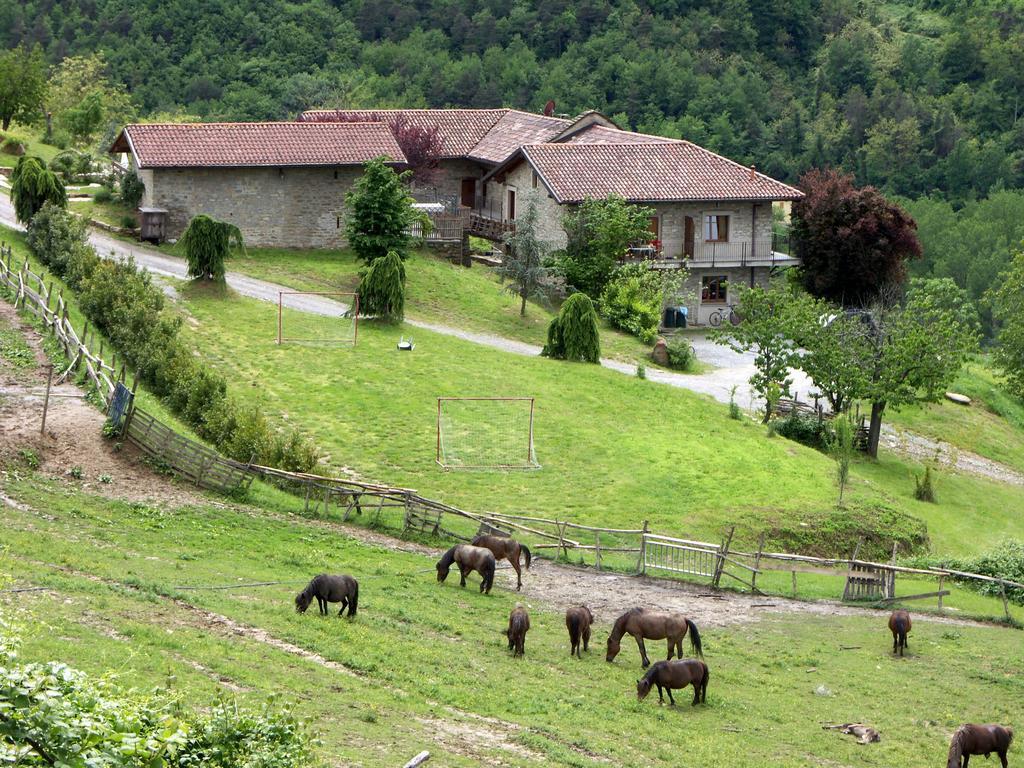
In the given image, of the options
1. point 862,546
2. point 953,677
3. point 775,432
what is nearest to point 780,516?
point 862,546

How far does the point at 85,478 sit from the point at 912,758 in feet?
59.3

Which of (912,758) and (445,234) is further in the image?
(445,234)

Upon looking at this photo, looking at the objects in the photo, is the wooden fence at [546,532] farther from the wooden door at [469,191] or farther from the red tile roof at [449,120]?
the red tile roof at [449,120]

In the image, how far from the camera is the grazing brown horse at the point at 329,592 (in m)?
24.7

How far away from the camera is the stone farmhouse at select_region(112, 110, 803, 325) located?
59656 mm

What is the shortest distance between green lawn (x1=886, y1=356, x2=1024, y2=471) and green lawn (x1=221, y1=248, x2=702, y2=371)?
33.4 ft

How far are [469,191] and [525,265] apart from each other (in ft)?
53.5

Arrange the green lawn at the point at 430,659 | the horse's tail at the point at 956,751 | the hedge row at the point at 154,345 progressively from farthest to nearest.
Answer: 1. the hedge row at the point at 154,345
2. the horse's tail at the point at 956,751
3. the green lawn at the point at 430,659

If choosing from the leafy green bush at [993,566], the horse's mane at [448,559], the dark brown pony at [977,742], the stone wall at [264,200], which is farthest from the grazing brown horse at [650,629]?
the stone wall at [264,200]

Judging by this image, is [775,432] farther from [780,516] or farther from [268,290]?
[268,290]

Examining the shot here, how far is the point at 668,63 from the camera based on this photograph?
114 meters

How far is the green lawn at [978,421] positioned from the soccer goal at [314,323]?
18936 millimetres

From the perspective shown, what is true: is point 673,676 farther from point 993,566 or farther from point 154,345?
point 154,345

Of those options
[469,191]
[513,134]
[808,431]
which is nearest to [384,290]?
[808,431]
